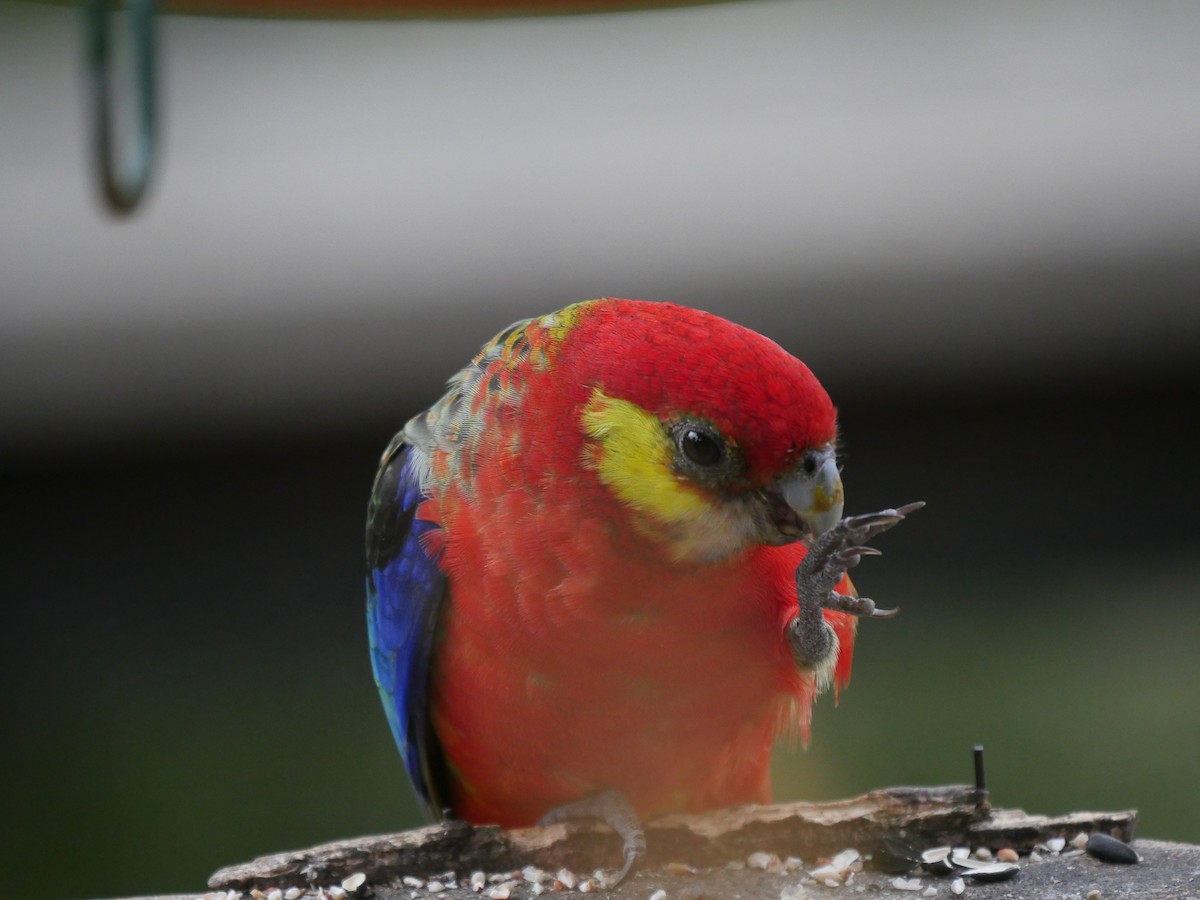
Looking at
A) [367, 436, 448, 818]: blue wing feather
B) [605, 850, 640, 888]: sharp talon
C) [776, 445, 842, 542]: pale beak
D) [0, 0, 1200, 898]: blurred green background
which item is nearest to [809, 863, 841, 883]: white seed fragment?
[605, 850, 640, 888]: sharp talon

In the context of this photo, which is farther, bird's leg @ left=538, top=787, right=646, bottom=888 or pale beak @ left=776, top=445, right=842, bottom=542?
bird's leg @ left=538, top=787, right=646, bottom=888

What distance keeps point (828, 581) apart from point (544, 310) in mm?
3468

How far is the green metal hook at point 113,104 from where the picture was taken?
202 cm

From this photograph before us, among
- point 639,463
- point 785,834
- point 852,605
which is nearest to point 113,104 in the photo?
point 639,463

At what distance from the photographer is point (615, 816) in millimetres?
2266

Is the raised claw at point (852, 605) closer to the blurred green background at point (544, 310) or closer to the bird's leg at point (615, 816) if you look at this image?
the bird's leg at point (615, 816)

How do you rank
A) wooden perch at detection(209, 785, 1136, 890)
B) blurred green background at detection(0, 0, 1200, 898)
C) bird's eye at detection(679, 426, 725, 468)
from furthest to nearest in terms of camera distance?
blurred green background at detection(0, 0, 1200, 898) < wooden perch at detection(209, 785, 1136, 890) < bird's eye at detection(679, 426, 725, 468)

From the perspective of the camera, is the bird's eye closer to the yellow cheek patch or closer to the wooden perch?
the yellow cheek patch

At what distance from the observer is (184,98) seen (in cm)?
659

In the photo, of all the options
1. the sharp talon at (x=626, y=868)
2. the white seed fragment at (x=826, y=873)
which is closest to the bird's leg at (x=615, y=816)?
the sharp talon at (x=626, y=868)

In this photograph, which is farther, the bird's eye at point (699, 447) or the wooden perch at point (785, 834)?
the wooden perch at point (785, 834)

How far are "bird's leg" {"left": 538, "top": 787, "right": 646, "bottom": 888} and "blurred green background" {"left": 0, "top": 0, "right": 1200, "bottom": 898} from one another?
8.68ft

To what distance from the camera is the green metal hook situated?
6.64 ft

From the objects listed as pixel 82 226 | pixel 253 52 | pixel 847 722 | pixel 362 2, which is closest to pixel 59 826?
pixel 82 226
